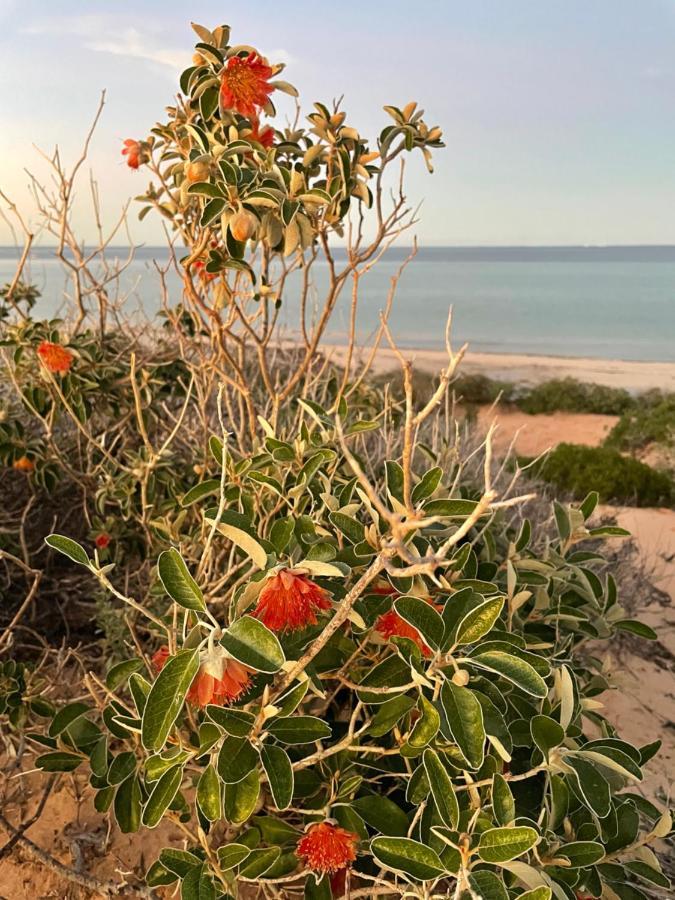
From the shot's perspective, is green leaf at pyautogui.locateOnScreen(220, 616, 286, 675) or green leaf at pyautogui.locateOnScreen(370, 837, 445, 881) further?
green leaf at pyautogui.locateOnScreen(370, 837, 445, 881)

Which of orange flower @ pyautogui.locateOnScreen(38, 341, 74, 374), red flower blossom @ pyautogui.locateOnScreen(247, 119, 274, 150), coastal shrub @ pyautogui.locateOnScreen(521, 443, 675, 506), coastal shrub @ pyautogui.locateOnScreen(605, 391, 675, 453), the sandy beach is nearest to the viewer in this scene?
red flower blossom @ pyautogui.locateOnScreen(247, 119, 274, 150)

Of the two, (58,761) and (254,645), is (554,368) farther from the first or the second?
(254,645)

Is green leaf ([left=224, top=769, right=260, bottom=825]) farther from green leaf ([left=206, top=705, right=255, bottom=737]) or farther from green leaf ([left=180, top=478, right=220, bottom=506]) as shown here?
green leaf ([left=180, top=478, right=220, bottom=506])

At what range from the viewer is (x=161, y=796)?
977 mm

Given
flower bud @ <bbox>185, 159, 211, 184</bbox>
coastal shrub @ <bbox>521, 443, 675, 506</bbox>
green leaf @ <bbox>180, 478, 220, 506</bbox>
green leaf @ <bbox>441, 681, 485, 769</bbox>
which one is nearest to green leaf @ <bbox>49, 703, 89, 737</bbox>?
green leaf @ <bbox>180, 478, 220, 506</bbox>

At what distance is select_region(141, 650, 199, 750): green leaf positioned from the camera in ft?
2.60

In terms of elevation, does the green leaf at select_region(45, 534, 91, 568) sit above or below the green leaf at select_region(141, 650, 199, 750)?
above

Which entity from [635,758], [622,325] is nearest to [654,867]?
[635,758]

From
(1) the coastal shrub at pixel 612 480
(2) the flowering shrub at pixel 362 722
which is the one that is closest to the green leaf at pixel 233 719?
(2) the flowering shrub at pixel 362 722

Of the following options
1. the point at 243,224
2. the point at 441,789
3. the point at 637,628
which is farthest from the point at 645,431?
the point at 441,789

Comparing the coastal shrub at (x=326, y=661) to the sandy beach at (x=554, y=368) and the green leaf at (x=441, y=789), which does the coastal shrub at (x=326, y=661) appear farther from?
the sandy beach at (x=554, y=368)

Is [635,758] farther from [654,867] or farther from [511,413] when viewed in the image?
[511,413]

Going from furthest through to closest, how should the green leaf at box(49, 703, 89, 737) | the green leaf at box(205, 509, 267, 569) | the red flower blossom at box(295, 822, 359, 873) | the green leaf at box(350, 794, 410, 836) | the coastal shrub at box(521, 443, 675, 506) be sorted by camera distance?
the coastal shrub at box(521, 443, 675, 506), the green leaf at box(49, 703, 89, 737), the green leaf at box(350, 794, 410, 836), the red flower blossom at box(295, 822, 359, 873), the green leaf at box(205, 509, 267, 569)

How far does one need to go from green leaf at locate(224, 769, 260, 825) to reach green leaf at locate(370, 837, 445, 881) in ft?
0.58
